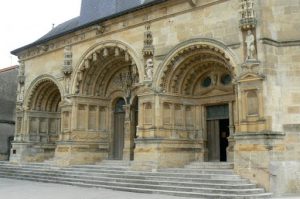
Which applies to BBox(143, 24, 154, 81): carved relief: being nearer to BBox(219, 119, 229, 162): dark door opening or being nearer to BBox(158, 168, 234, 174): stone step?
BBox(219, 119, 229, 162): dark door opening

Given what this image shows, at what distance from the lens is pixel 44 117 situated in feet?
56.2

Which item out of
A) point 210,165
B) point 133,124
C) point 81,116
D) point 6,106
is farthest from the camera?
point 6,106

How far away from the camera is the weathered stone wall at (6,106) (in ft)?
66.0

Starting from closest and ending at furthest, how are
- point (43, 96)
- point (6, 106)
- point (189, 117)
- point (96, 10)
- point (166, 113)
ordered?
point (166, 113) → point (189, 117) → point (96, 10) → point (43, 96) → point (6, 106)

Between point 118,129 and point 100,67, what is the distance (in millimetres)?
2569

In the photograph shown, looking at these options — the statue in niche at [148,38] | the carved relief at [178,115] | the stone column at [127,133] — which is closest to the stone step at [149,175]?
the stone column at [127,133]

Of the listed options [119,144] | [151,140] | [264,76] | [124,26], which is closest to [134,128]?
[119,144]

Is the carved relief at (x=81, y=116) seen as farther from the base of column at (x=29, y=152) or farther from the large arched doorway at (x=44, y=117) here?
the base of column at (x=29, y=152)

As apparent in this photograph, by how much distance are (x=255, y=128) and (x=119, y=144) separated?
685 cm

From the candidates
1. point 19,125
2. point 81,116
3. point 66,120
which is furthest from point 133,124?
point 19,125

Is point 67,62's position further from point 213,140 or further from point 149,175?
point 213,140

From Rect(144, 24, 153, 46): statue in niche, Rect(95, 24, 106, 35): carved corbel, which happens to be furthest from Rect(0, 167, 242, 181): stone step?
Rect(95, 24, 106, 35): carved corbel

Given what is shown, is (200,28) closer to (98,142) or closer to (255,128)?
(255,128)

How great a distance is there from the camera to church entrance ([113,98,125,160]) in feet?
49.0
